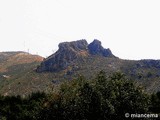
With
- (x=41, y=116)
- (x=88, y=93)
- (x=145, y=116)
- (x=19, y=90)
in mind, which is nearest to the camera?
(x=145, y=116)

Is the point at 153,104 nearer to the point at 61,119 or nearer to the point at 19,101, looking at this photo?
the point at 61,119

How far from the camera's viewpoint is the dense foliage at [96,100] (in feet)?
175

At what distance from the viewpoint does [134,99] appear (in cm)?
5478

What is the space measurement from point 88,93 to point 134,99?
777 centimetres

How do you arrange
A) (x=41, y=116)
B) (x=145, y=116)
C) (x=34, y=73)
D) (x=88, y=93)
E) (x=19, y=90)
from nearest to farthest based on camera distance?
(x=145, y=116)
(x=88, y=93)
(x=41, y=116)
(x=19, y=90)
(x=34, y=73)

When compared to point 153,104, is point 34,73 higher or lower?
higher

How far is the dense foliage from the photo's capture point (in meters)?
53.3

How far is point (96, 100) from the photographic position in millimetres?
54969

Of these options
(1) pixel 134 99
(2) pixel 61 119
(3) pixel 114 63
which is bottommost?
(2) pixel 61 119

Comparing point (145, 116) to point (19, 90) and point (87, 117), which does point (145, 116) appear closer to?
point (87, 117)

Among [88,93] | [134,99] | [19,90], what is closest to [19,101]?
[88,93]

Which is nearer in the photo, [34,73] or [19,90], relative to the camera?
[19,90]

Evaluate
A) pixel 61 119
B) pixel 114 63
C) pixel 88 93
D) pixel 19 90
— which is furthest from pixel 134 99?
pixel 114 63

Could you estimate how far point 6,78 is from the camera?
654 feet
